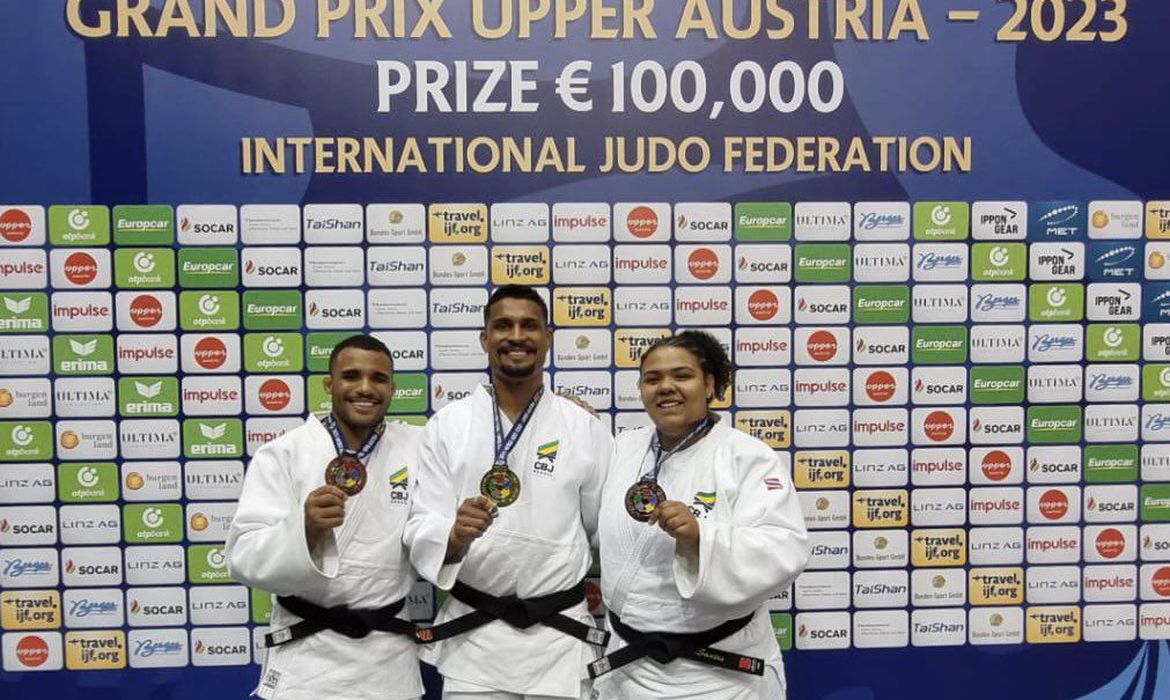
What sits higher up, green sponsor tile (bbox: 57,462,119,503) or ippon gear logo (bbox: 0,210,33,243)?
ippon gear logo (bbox: 0,210,33,243)

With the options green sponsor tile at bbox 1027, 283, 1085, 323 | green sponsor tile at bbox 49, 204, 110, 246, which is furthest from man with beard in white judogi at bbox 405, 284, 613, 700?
green sponsor tile at bbox 1027, 283, 1085, 323

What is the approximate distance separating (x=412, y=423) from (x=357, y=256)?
602mm

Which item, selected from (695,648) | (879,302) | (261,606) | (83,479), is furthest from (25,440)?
(879,302)

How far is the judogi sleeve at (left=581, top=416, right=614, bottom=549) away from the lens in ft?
8.11

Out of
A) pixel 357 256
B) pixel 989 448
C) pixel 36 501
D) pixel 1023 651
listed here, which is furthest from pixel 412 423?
pixel 1023 651

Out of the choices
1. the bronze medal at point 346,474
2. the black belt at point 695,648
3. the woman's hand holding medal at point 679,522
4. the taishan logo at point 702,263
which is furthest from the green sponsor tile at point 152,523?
the taishan logo at point 702,263

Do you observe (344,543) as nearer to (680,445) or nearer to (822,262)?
(680,445)

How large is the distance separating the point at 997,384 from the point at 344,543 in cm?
228

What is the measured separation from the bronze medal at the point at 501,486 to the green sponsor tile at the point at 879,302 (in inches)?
54.2

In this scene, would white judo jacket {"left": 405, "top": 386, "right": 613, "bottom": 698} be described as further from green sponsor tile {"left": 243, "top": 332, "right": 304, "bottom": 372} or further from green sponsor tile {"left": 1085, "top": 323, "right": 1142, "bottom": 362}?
green sponsor tile {"left": 1085, "top": 323, "right": 1142, "bottom": 362}

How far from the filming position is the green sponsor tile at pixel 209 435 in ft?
9.30

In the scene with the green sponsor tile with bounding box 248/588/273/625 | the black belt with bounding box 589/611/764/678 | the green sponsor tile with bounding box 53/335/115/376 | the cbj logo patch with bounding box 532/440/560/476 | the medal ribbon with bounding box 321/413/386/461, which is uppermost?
the green sponsor tile with bounding box 53/335/115/376

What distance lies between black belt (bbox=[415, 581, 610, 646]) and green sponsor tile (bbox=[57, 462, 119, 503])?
4.19 feet

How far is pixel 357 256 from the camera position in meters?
2.83
